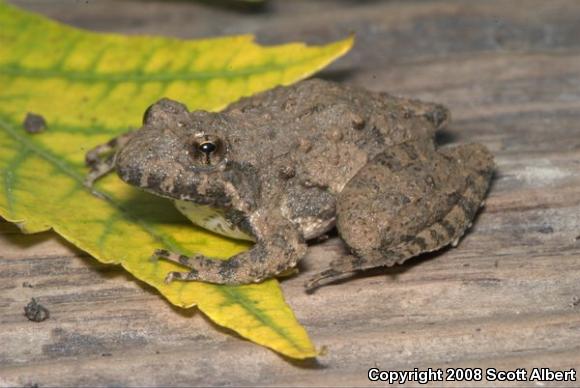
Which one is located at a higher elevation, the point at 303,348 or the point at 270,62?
the point at 270,62

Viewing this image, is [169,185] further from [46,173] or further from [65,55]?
[65,55]

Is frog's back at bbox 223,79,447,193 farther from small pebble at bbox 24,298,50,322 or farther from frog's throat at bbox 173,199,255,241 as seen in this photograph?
small pebble at bbox 24,298,50,322

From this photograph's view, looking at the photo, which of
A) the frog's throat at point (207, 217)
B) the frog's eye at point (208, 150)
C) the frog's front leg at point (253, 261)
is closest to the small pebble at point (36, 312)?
the frog's front leg at point (253, 261)

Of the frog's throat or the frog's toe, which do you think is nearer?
the frog's toe

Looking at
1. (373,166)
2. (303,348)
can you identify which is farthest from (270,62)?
(303,348)

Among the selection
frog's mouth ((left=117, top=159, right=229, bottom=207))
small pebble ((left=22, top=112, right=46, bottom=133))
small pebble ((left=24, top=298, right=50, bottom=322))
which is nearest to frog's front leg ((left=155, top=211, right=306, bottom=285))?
frog's mouth ((left=117, top=159, right=229, bottom=207))

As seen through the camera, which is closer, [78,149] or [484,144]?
[78,149]
